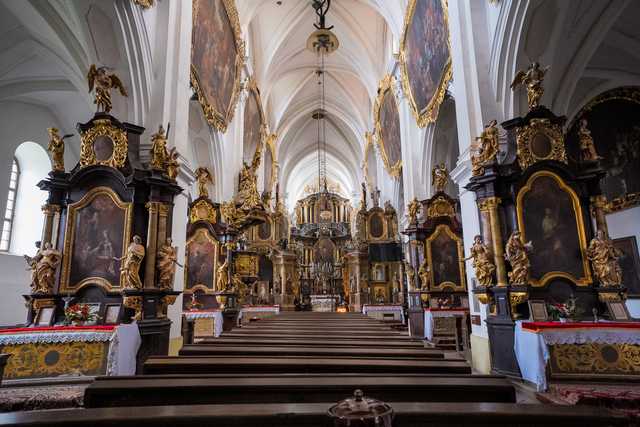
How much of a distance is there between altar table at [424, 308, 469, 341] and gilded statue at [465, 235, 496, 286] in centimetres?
341

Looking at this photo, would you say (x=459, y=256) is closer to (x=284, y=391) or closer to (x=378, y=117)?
(x=378, y=117)

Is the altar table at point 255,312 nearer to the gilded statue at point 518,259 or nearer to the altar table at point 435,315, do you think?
the altar table at point 435,315

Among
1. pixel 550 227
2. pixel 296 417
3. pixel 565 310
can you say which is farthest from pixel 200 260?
pixel 296 417

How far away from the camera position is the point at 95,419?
145cm

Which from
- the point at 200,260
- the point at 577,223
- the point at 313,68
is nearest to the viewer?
the point at 577,223

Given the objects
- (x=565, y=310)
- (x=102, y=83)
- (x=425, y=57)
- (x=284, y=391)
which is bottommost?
(x=284, y=391)

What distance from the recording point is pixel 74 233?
6.15m

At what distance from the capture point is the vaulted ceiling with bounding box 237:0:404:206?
16672 millimetres

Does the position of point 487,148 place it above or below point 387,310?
above

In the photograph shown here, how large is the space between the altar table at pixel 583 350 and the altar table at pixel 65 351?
574cm

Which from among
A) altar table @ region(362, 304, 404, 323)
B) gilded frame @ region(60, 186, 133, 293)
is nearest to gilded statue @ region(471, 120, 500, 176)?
gilded frame @ region(60, 186, 133, 293)

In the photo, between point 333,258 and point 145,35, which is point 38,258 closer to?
point 145,35

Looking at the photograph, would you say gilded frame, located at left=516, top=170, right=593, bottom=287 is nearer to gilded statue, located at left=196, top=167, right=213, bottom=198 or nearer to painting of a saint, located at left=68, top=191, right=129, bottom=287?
painting of a saint, located at left=68, top=191, right=129, bottom=287

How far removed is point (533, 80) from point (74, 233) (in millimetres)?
8152
